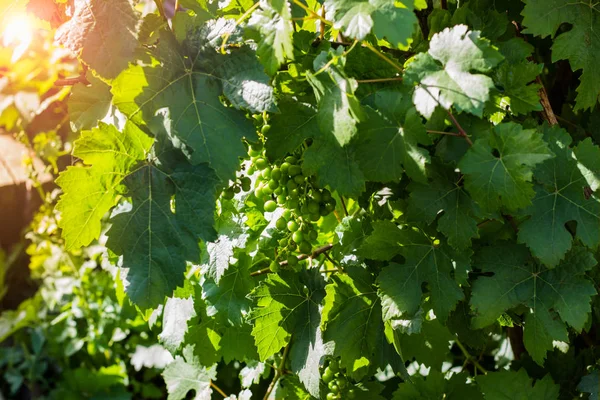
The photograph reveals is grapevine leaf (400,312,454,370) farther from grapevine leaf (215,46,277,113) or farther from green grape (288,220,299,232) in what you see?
grapevine leaf (215,46,277,113)

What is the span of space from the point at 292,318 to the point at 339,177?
42 cm

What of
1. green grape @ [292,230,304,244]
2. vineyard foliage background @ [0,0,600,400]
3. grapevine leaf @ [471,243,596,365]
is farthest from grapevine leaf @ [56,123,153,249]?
grapevine leaf @ [471,243,596,365]

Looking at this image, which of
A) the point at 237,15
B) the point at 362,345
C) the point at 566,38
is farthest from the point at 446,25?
the point at 362,345

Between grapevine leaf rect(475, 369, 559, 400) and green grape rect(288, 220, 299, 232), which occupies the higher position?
green grape rect(288, 220, 299, 232)

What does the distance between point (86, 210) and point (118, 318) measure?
5.66ft

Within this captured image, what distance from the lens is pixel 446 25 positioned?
1.19m

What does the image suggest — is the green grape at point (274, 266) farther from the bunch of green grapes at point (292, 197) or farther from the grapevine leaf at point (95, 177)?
the grapevine leaf at point (95, 177)

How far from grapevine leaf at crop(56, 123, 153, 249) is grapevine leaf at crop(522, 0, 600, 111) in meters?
0.80

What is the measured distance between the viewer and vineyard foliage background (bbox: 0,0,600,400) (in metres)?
1.02

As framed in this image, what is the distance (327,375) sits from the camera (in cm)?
141

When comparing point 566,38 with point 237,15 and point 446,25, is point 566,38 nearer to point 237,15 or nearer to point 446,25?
point 446,25

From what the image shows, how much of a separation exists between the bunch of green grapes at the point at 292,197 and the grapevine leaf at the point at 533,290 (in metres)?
0.35

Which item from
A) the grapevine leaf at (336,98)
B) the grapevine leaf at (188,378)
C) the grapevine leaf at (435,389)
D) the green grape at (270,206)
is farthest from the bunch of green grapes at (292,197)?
the grapevine leaf at (188,378)

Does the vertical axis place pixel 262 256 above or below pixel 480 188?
below
